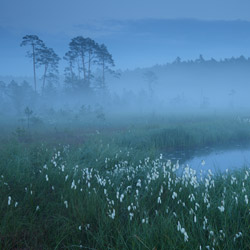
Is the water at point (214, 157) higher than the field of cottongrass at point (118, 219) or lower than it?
lower

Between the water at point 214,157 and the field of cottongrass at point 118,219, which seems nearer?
the field of cottongrass at point 118,219

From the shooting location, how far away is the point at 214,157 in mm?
12555

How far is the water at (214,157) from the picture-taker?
11.2 metres

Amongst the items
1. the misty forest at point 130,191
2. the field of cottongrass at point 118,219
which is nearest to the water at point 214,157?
the misty forest at point 130,191

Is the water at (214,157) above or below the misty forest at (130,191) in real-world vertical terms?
below

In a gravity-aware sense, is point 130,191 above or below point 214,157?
above

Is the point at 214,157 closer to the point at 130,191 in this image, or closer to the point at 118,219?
the point at 130,191

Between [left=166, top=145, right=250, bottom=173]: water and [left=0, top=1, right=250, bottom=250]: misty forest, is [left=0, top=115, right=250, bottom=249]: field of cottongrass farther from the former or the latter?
[left=166, top=145, right=250, bottom=173]: water

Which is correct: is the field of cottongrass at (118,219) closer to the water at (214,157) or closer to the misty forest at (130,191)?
the misty forest at (130,191)

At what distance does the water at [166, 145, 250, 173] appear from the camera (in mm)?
Answer: 11164

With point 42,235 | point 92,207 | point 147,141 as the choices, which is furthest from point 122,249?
point 147,141

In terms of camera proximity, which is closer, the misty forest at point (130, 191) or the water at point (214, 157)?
the misty forest at point (130, 191)

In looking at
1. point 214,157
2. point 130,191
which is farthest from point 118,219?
point 214,157

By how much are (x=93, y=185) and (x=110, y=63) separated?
42828 millimetres
